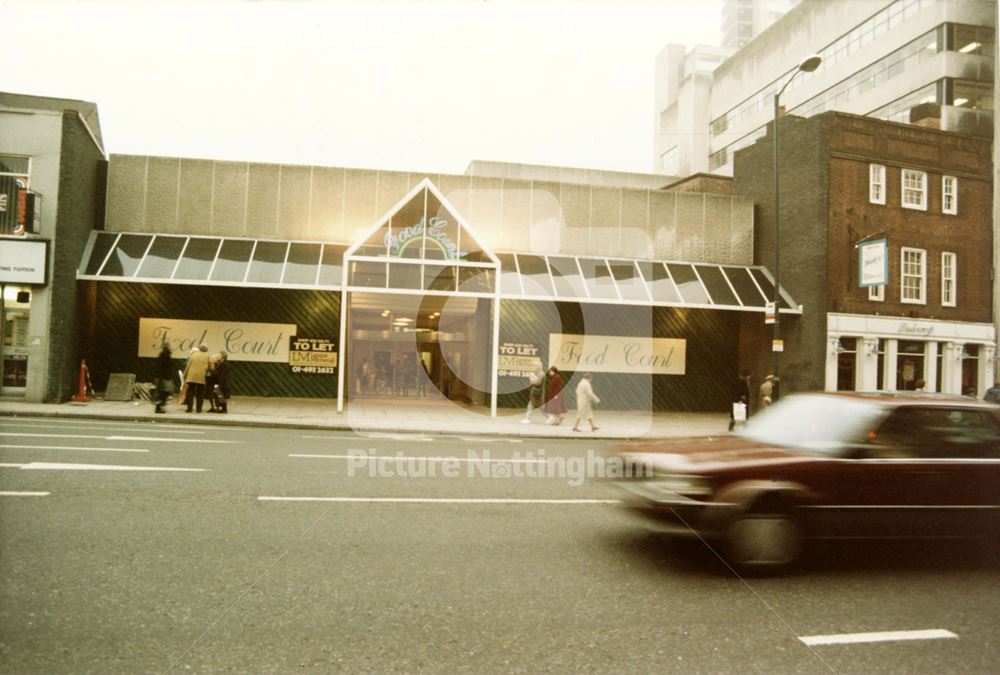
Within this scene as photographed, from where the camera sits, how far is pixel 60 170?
63.3ft

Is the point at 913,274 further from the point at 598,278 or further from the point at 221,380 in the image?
the point at 221,380

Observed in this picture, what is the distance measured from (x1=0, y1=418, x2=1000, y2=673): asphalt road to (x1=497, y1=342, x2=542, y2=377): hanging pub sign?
1534cm

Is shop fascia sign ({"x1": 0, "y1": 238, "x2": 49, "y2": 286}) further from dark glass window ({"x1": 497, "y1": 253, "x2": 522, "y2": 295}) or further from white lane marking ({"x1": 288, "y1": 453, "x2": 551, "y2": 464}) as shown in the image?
dark glass window ({"x1": 497, "y1": 253, "x2": 522, "y2": 295})

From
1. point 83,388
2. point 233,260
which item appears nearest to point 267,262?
point 233,260

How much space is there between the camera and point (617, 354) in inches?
981

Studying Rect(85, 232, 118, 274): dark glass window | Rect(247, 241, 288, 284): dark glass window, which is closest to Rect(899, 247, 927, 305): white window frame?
Rect(247, 241, 288, 284): dark glass window

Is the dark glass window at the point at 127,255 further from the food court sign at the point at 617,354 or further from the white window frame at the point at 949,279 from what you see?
the white window frame at the point at 949,279

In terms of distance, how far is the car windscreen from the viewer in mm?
6167

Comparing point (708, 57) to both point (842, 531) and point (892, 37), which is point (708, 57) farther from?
point (842, 531)

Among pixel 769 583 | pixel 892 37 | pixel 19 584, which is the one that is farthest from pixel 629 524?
pixel 892 37

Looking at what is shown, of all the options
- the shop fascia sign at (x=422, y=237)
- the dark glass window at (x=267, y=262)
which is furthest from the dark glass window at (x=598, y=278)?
the dark glass window at (x=267, y=262)

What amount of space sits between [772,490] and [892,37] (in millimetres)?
43763

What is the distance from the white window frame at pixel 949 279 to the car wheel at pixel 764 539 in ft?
78.6

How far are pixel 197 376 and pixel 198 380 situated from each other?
0.36 feet
